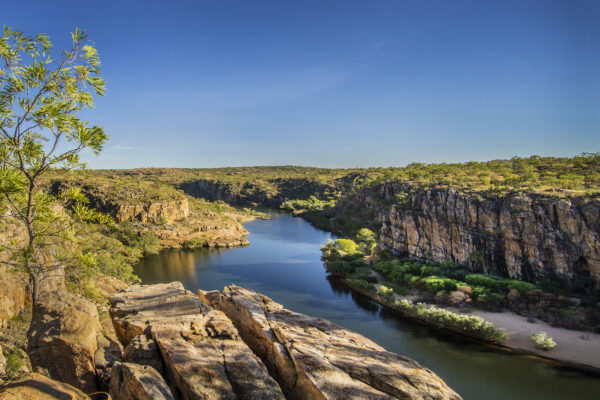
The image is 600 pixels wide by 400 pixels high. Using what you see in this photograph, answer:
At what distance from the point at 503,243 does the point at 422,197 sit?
1290 cm

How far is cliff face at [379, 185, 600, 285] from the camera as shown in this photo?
1229 inches

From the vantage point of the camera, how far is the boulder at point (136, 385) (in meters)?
5.21

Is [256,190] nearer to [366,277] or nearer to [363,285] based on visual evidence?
[366,277]

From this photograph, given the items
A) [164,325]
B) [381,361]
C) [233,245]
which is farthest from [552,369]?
[233,245]

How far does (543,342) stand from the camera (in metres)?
23.2

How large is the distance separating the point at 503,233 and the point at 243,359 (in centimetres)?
3903

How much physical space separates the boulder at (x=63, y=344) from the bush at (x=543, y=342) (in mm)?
28708

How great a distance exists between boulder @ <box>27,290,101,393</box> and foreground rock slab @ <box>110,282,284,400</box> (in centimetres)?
136

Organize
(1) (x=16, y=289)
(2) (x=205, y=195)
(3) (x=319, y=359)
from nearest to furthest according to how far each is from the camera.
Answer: (3) (x=319, y=359), (1) (x=16, y=289), (2) (x=205, y=195)

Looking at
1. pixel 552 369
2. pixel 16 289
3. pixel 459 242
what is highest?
pixel 16 289

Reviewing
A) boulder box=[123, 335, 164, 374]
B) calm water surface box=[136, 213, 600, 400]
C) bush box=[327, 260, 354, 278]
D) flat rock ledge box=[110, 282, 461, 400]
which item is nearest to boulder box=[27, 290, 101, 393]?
boulder box=[123, 335, 164, 374]

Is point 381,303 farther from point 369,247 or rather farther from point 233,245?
point 233,245

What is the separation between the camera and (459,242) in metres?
40.3

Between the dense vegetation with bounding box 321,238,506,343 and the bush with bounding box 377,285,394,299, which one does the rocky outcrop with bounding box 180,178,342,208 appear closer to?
the dense vegetation with bounding box 321,238,506,343
